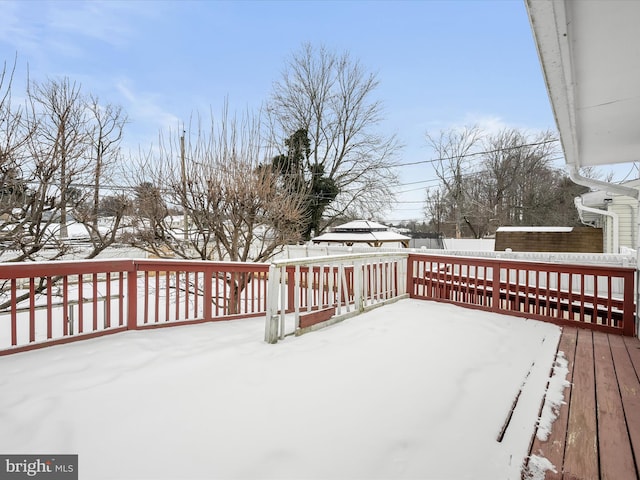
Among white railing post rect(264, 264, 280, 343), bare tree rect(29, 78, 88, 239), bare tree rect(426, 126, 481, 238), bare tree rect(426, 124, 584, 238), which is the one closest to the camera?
white railing post rect(264, 264, 280, 343)

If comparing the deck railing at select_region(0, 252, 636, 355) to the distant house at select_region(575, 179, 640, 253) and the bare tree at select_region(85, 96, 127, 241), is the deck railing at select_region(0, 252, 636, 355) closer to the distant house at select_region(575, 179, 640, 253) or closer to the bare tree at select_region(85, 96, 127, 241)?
the bare tree at select_region(85, 96, 127, 241)

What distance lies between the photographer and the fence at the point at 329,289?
3393 millimetres

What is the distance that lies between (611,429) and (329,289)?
283 centimetres

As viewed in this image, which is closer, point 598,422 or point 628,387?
point 598,422

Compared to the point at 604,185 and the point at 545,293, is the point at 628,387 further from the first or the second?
the point at 545,293

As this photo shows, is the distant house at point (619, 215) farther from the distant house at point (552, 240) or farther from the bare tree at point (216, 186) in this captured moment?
the bare tree at point (216, 186)

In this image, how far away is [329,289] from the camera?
4207mm

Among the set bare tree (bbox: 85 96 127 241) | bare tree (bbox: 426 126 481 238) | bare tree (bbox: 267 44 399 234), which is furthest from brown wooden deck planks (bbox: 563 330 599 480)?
bare tree (bbox: 426 126 481 238)

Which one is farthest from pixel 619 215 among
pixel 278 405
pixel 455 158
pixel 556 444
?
pixel 455 158

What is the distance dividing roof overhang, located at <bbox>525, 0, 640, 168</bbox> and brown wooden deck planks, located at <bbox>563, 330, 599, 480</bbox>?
2.05 m

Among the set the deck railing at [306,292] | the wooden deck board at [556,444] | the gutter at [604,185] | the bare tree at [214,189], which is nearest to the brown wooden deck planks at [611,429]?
the wooden deck board at [556,444]

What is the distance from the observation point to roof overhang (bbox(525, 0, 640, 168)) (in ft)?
5.16

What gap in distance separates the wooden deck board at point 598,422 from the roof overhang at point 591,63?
2056 mm

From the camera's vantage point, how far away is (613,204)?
9.31 m
